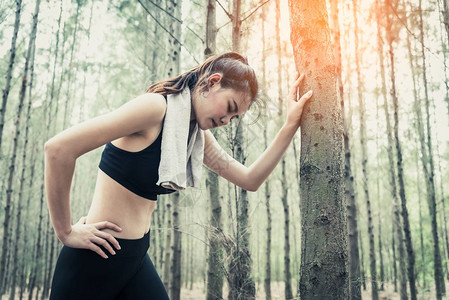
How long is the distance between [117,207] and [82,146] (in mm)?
272

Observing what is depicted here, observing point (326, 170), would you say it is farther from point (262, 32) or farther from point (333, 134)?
point (262, 32)

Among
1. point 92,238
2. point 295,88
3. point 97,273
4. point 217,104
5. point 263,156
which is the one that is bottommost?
point 97,273

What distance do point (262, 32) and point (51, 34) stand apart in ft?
16.0

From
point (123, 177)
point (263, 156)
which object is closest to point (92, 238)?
point (123, 177)

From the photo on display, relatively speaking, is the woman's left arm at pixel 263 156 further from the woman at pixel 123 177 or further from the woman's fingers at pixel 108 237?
the woman's fingers at pixel 108 237

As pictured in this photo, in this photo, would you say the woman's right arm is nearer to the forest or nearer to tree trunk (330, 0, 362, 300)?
the forest

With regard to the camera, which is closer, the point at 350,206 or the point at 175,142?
the point at 175,142

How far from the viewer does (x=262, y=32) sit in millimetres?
8859

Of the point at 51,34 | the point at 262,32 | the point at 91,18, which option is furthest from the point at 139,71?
the point at 262,32

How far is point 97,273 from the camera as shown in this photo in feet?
3.96

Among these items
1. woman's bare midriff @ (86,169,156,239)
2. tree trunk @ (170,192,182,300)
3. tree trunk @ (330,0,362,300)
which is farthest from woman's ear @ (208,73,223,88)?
tree trunk @ (170,192,182,300)

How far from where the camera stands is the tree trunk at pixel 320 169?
1283 mm

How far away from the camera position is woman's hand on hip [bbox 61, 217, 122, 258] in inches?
46.4

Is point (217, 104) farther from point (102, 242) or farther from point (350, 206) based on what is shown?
point (350, 206)
